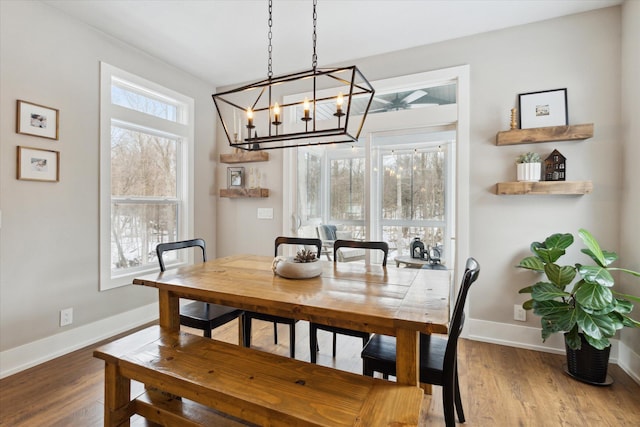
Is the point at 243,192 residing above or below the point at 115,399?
above

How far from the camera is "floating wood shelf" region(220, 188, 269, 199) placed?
12.8ft

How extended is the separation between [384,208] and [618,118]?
2.09m

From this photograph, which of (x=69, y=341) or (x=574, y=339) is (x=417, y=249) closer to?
(x=574, y=339)

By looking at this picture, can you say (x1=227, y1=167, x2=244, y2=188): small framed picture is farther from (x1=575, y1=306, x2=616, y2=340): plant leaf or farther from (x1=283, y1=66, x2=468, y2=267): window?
(x1=575, y1=306, x2=616, y2=340): plant leaf

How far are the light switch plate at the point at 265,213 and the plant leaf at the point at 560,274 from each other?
288 centimetres

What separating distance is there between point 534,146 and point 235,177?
3.32 m

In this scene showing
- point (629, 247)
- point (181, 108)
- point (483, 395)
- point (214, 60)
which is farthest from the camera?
point (181, 108)

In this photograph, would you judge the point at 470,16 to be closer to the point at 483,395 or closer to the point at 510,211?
the point at 510,211

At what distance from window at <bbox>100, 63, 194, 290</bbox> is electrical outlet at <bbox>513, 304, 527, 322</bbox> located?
11.8 ft

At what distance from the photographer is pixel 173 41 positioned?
3.11 m

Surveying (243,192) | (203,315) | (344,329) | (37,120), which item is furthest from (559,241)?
(37,120)

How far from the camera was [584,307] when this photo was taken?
6.86ft

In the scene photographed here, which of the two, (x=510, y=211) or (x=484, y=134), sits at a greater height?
(x=484, y=134)

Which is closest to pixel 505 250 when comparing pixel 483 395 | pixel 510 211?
pixel 510 211
